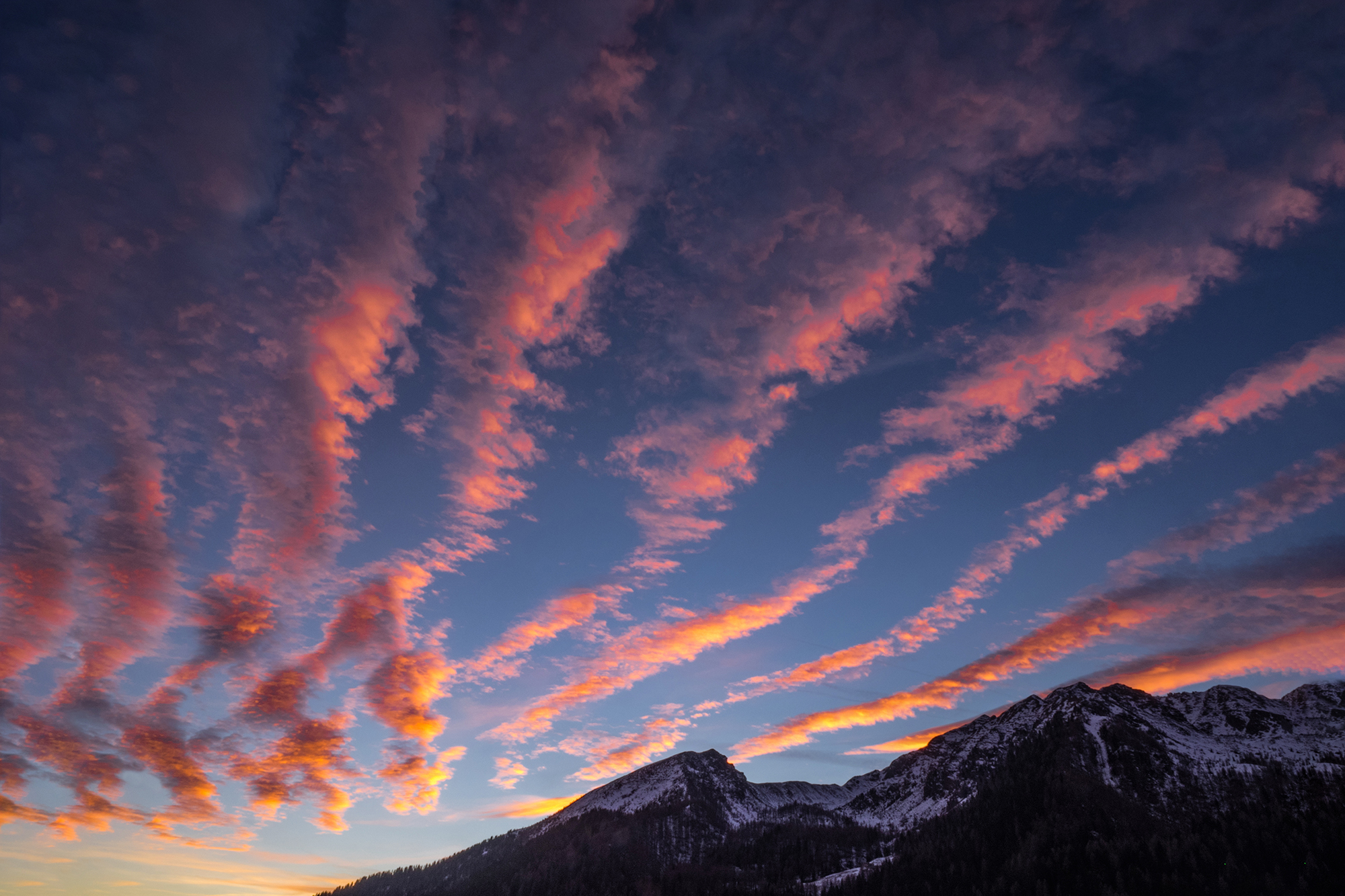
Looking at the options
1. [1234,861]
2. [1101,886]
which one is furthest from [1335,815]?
[1101,886]

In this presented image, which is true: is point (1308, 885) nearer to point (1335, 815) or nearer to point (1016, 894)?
point (1335, 815)

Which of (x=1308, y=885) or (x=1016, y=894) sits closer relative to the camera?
(x=1308, y=885)

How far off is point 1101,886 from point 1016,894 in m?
25.0

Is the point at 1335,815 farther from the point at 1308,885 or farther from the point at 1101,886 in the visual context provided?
the point at 1101,886

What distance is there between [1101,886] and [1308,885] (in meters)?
50.9

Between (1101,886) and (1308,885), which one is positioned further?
(1101,886)

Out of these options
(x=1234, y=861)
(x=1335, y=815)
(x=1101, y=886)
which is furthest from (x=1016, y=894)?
(x=1335, y=815)

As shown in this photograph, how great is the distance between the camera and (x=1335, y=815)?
199750 millimetres

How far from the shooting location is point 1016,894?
199m

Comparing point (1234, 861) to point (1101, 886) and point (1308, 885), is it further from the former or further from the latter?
point (1101, 886)

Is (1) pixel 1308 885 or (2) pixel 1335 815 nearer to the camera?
(1) pixel 1308 885

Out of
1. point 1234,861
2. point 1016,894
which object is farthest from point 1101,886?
point 1234,861

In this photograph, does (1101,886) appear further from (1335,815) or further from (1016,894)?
(1335,815)

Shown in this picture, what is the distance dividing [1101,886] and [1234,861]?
41.3 m
